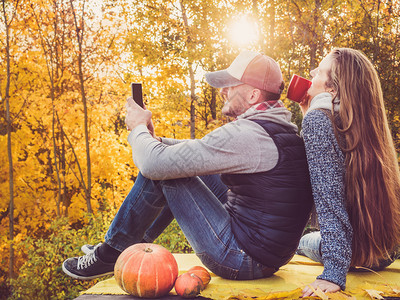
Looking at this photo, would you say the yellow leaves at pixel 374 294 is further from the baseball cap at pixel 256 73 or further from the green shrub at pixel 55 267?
the green shrub at pixel 55 267

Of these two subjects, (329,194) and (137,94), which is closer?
(329,194)

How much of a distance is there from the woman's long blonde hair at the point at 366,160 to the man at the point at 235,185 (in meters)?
0.22

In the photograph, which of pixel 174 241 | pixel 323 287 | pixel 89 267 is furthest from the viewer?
pixel 174 241

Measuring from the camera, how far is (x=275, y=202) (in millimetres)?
1905

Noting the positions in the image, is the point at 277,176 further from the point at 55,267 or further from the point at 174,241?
the point at 55,267

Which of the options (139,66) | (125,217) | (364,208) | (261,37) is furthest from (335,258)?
(139,66)

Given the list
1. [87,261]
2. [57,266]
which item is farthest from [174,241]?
[57,266]

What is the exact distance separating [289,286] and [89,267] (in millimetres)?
1082

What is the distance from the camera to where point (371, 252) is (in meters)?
2.01

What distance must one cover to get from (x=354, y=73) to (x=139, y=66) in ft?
31.2

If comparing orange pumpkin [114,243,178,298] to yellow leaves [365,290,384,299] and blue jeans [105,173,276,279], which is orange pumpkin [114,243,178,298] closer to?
blue jeans [105,173,276,279]

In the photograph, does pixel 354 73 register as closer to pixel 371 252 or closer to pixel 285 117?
pixel 285 117

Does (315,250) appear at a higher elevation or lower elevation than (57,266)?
higher

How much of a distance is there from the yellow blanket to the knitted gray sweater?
0.14 metres
